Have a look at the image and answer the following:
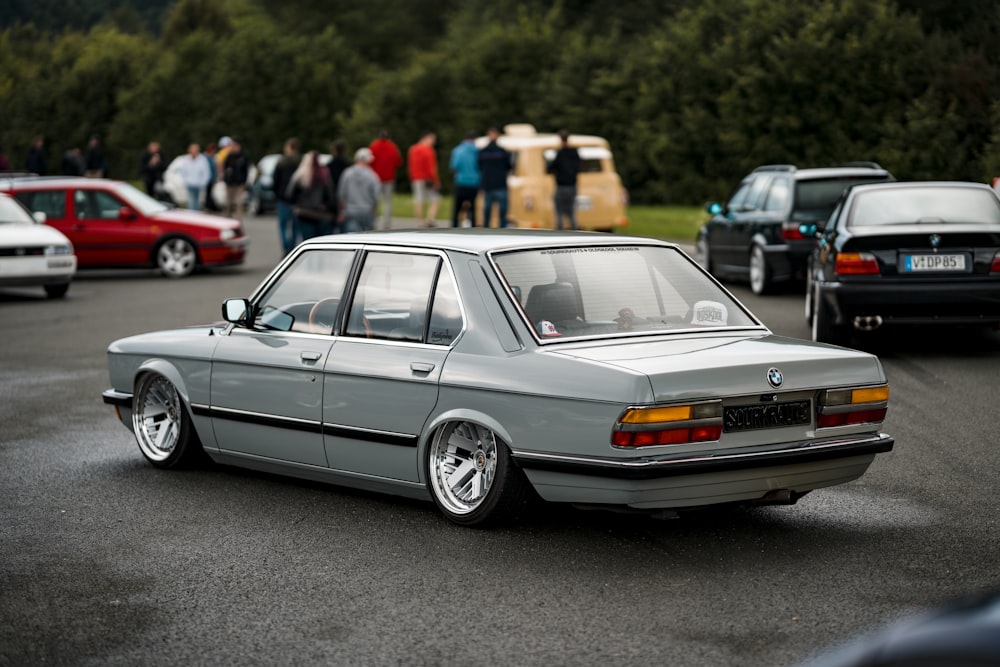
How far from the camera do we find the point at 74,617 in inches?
216

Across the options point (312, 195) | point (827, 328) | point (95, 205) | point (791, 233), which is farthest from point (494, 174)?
point (827, 328)

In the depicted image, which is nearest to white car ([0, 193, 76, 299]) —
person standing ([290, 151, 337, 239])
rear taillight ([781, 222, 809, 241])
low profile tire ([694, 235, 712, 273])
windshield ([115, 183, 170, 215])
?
windshield ([115, 183, 170, 215])

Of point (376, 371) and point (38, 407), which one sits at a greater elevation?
point (376, 371)

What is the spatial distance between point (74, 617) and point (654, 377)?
2330 millimetres

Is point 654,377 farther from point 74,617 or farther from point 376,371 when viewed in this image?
point 74,617

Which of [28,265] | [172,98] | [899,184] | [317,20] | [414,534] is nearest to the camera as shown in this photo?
[414,534]

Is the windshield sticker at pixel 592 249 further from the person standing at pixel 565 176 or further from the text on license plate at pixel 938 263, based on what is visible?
the person standing at pixel 565 176

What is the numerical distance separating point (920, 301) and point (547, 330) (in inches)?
265

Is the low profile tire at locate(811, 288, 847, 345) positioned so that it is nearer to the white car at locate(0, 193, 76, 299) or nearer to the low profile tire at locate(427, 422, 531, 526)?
the low profile tire at locate(427, 422, 531, 526)

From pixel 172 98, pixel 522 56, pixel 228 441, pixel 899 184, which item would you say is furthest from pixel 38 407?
pixel 172 98

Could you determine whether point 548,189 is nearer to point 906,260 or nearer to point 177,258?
point 177,258

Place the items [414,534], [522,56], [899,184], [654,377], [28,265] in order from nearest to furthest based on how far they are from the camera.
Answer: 1. [654,377]
2. [414,534]
3. [899,184]
4. [28,265]
5. [522,56]

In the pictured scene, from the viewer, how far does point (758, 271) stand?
18609mm

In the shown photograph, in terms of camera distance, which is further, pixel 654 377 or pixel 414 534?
pixel 414 534
